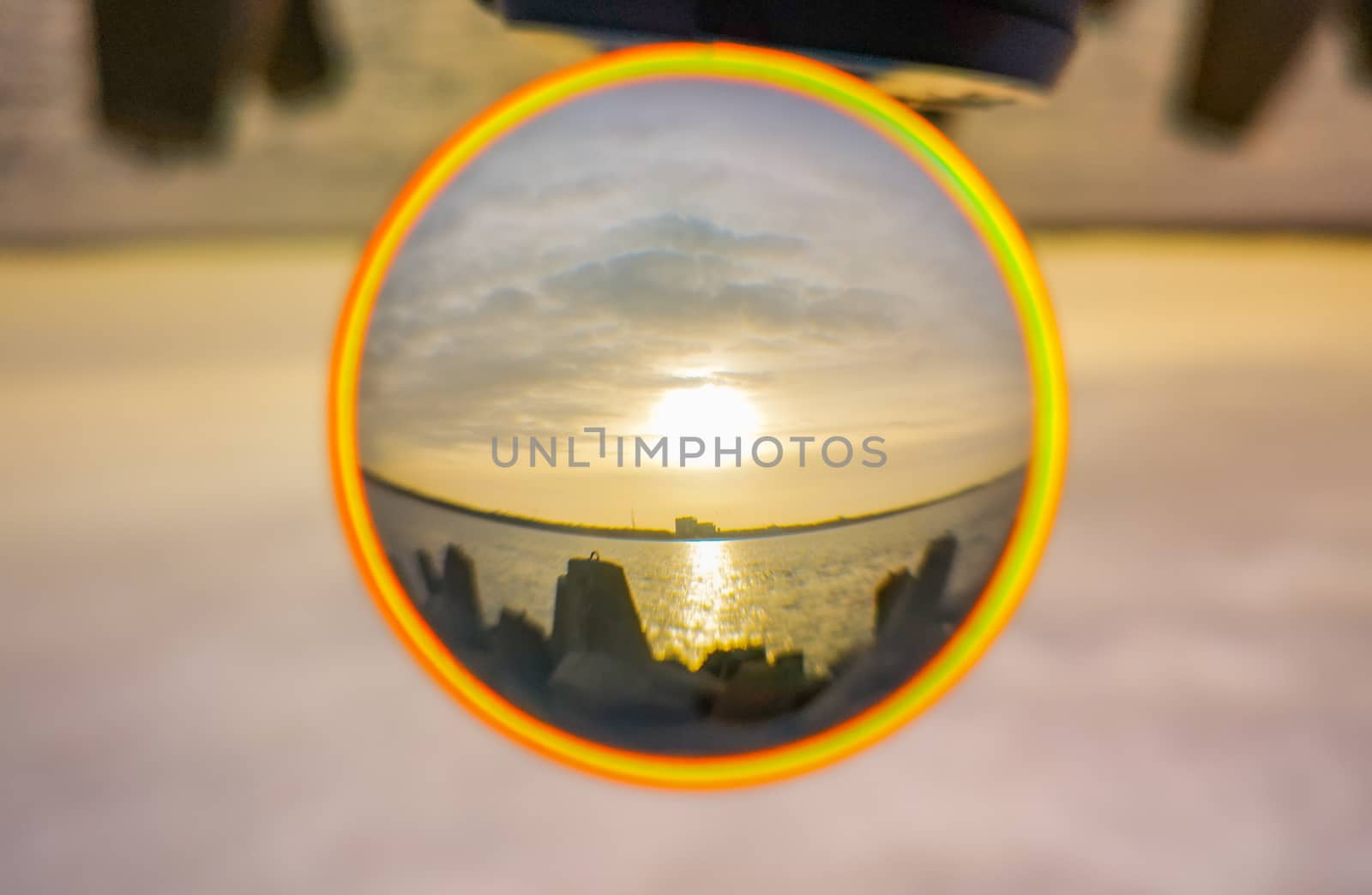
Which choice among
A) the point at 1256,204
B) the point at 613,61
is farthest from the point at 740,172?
the point at 1256,204

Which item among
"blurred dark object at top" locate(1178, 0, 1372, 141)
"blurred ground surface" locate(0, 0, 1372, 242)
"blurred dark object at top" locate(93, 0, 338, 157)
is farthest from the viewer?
"blurred ground surface" locate(0, 0, 1372, 242)

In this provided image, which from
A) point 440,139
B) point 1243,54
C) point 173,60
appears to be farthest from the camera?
point 440,139

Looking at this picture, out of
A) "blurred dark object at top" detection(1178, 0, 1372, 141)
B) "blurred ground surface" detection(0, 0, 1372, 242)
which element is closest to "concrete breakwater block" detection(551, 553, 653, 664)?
"blurred dark object at top" detection(1178, 0, 1372, 141)

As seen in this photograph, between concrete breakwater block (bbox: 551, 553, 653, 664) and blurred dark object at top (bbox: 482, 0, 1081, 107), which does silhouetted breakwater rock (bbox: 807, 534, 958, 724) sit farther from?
blurred dark object at top (bbox: 482, 0, 1081, 107)

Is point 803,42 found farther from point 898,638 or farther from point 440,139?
point 440,139

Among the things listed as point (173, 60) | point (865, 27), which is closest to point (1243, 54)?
point (865, 27)

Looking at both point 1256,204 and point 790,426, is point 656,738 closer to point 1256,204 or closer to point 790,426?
point 790,426
